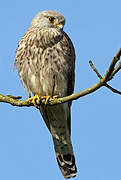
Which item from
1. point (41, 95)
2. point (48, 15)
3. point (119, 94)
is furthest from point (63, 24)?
point (119, 94)

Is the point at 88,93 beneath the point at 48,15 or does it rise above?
beneath

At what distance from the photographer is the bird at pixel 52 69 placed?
19.8ft

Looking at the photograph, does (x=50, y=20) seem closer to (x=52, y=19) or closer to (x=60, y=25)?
(x=52, y=19)

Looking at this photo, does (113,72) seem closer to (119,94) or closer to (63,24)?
(119,94)

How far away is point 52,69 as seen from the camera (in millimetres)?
6016

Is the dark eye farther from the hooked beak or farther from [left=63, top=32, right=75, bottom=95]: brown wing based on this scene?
[left=63, top=32, right=75, bottom=95]: brown wing

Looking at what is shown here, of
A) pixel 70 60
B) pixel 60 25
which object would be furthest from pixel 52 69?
pixel 60 25

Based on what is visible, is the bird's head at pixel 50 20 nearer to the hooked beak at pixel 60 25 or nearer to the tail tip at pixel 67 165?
the hooked beak at pixel 60 25

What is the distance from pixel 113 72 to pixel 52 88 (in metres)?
2.21

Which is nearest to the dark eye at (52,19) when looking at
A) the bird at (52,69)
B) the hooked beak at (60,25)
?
the bird at (52,69)

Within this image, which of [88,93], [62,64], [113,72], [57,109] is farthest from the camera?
[57,109]

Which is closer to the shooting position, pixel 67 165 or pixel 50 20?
pixel 50 20

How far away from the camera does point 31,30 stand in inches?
257

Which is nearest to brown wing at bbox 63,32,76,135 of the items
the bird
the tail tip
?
the bird
